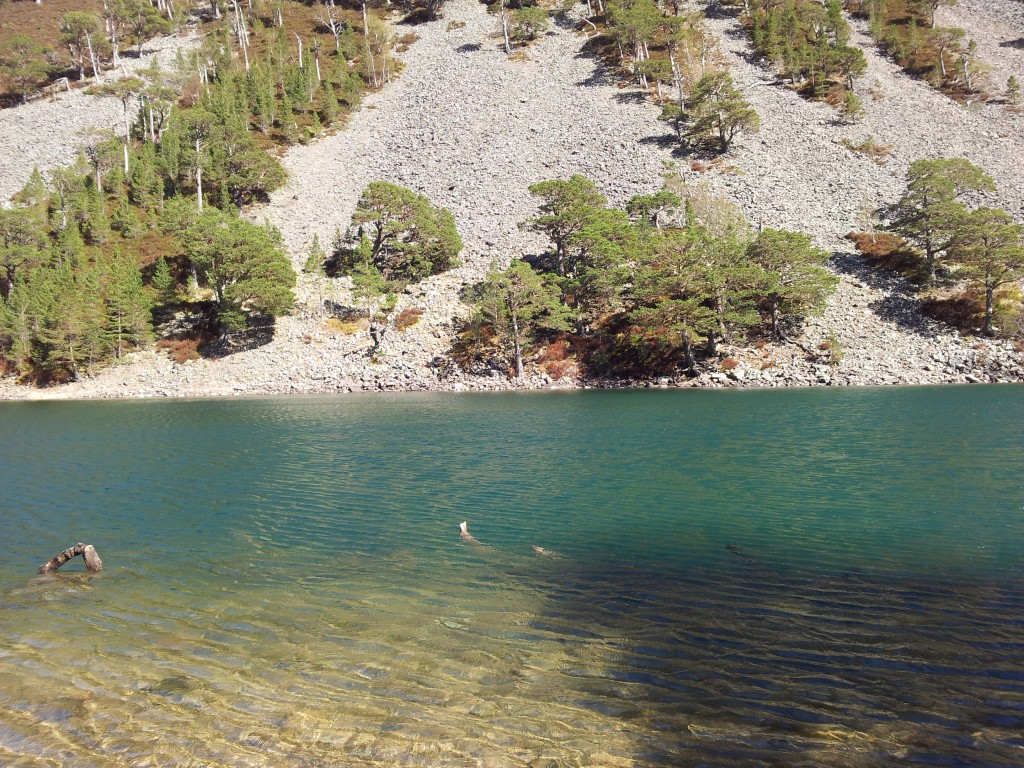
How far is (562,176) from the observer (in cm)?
8719

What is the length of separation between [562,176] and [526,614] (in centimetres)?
8708

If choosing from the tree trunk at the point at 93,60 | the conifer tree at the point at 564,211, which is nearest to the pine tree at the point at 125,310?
the conifer tree at the point at 564,211

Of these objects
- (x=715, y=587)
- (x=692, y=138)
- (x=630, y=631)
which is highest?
(x=692, y=138)

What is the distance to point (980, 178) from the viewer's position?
66.8 meters

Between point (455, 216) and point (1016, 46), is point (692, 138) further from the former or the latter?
point (1016, 46)

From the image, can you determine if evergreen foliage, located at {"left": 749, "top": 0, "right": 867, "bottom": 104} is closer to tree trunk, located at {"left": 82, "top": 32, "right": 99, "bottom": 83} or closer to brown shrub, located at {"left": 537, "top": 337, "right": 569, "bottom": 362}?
brown shrub, located at {"left": 537, "top": 337, "right": 569, "bottom": 362}

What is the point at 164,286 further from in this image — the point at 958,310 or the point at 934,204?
the point at 958,310

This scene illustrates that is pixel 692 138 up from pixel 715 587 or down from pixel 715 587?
up

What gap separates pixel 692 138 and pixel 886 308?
4626 centimetres

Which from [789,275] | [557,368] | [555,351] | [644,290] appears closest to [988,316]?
[789,275]

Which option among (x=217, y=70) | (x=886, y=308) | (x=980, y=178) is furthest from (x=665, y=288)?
(x=217, y=70)

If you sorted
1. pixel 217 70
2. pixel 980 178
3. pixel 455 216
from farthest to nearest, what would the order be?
pixel 217 70
pixel 455 216
pixel 980 178

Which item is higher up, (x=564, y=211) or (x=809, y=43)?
(x=809, y=43)

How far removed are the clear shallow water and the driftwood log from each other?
31 cm
